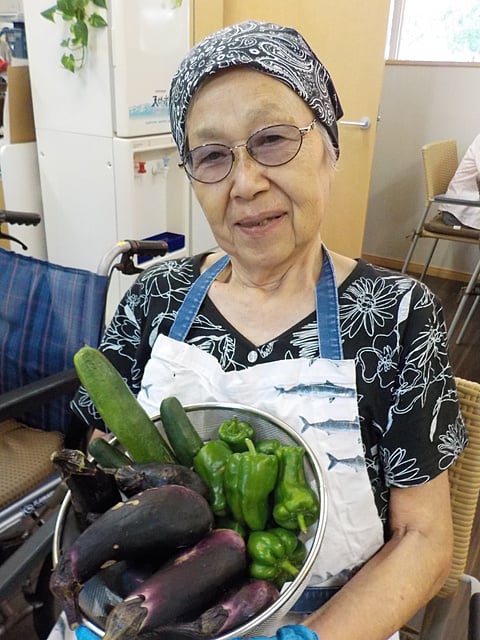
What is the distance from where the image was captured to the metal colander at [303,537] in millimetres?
455

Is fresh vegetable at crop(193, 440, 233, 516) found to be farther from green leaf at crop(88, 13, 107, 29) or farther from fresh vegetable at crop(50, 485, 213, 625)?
green leaf at crop(88, 13, 107, 29)

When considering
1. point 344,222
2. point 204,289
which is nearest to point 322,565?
point 204,289

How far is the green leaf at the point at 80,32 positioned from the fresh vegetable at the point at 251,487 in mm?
1944

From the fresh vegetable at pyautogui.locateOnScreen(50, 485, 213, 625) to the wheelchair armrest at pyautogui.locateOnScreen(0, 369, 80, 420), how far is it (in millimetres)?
579

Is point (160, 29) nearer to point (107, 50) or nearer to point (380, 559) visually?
point (107, 50)

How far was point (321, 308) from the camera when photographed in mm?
771

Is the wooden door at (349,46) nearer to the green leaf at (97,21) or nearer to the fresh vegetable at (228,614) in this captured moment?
the green leaf at (97,21)

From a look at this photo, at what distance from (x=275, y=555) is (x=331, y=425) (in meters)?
0.25

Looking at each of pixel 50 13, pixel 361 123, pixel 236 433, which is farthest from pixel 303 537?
pixel 361 123

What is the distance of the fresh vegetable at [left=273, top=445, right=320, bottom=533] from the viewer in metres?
0.52

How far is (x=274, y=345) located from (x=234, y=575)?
0.36 m

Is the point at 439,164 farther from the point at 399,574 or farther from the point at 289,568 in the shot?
the point at 289,568

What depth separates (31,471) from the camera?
1112 mm

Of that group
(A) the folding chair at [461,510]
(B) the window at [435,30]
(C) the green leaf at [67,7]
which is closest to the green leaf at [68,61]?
(C) the green leaf at [67,7]
